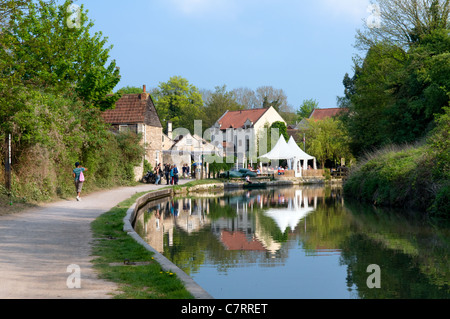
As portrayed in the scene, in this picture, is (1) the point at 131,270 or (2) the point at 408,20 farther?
(2) the point at 408,20

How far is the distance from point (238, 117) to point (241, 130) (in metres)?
4.95

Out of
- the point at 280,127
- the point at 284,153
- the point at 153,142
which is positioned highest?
the point at 280,127

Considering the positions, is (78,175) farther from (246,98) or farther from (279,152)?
(246,98)

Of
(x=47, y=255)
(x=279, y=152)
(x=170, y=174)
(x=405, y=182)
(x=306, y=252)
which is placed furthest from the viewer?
(x=279, y=152)

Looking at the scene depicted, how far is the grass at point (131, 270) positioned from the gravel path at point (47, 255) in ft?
0.70

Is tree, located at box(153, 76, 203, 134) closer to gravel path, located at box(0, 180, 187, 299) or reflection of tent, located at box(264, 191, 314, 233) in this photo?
reflection of tent, located at box(264, 191, 314, 233)

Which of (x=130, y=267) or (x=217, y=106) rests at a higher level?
(x=217, y=106)

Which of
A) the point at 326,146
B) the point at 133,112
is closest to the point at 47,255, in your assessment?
the point at 133,112

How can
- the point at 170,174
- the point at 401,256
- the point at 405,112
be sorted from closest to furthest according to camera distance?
the point at 401,256 < the point at 405,112 < the point at 170,174

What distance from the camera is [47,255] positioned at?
9531 millimetres

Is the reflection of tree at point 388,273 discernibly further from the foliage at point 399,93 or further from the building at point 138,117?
the building at point 138,117

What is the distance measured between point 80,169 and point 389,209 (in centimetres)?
1442

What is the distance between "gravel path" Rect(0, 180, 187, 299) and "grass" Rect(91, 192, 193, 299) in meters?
0.21
